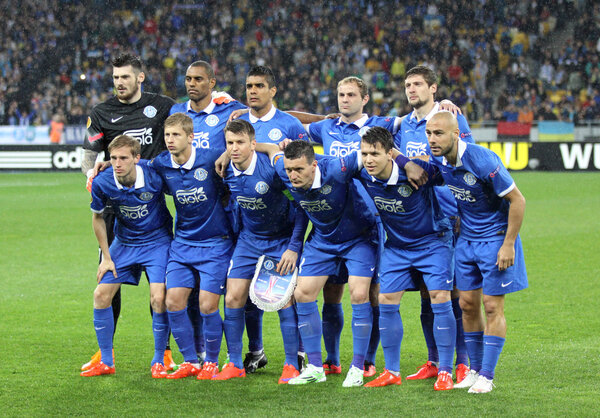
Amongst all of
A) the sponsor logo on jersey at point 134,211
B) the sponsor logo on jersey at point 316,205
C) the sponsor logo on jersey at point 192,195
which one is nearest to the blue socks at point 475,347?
the sponsor logo on jersey at point 316,205

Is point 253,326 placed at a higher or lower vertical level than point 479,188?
lower

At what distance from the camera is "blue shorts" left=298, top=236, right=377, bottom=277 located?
5586mm

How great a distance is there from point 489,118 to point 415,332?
59.0ft

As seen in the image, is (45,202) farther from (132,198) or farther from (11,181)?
(132,198)

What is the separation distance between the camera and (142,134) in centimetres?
643

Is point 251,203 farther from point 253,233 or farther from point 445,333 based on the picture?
point 445,333

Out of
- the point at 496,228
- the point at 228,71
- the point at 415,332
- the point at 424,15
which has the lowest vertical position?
the point at 415,332

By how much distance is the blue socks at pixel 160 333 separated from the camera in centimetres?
583

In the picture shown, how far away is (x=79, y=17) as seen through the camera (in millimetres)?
29969

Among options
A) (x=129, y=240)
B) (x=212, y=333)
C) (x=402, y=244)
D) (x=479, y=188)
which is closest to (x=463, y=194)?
(x=479, y=188)

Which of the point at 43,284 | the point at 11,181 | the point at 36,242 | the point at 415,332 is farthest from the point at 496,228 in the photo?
the point at 11,181

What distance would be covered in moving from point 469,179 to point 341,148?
4.61 feet

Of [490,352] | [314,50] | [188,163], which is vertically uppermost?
[314,50]

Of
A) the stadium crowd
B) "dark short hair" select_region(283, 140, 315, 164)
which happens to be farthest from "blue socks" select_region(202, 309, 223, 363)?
the stadium crowd
